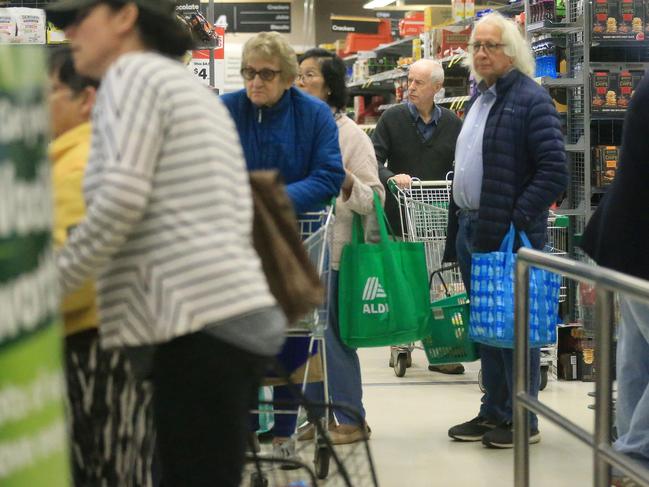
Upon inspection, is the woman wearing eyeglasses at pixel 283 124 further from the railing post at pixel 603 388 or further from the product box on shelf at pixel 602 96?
the product box on shelf at pixel 602 96

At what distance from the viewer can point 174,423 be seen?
221cm

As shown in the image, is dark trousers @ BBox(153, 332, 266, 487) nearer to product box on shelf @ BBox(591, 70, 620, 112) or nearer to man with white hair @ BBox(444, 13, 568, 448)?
man with white hair @ BBox(444, 13, 568, 448)

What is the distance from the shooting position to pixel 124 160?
6.91ft

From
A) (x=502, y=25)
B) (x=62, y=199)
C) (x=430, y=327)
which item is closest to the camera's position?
(x=62, y=199)

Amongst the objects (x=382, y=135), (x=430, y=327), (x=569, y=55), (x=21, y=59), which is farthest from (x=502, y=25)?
(x=21, y=59)

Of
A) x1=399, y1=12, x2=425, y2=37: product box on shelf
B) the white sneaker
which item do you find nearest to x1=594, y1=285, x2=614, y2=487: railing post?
the white sneaker

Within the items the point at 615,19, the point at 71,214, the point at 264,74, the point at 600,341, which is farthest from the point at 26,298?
the point at 615,19

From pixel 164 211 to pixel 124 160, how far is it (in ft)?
0.41

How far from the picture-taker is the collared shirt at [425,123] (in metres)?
7.28

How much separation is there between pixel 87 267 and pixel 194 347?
0.84ft

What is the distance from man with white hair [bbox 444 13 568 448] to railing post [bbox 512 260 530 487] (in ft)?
4.95

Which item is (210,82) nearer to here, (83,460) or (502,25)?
(502,25)

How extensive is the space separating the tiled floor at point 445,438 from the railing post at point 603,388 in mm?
1186

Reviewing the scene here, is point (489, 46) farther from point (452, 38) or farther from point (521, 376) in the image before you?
point (452, 38)
